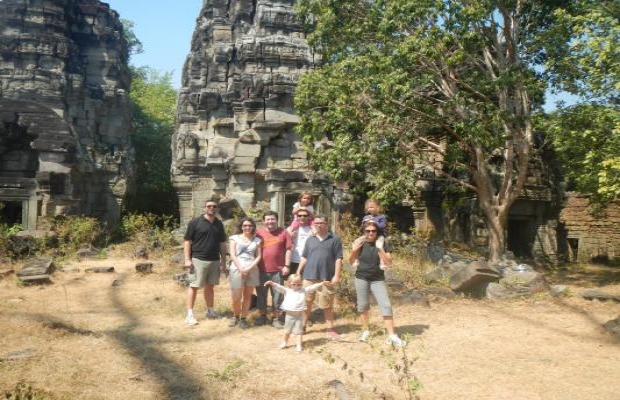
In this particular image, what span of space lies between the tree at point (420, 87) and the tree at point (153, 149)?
16718 millimetres

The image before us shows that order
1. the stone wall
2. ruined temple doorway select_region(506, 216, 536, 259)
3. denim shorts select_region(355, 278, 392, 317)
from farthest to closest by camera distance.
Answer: the stone wall → ruined temple doorway select_region(506, 216, 536, 259) → denim shorts select_region(355, 278, 392, 317)

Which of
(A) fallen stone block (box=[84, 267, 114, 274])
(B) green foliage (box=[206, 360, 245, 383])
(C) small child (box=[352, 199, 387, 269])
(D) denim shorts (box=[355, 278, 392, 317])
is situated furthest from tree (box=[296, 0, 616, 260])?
(B) green foliage (box=[206, 360, 245, 383])

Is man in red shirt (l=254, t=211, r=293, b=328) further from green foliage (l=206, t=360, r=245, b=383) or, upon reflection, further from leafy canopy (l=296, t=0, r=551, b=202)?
leafy canopy (l=296, t=0, r=551, b=202)

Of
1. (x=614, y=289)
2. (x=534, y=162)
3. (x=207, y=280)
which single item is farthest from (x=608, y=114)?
(x=207, y=280)

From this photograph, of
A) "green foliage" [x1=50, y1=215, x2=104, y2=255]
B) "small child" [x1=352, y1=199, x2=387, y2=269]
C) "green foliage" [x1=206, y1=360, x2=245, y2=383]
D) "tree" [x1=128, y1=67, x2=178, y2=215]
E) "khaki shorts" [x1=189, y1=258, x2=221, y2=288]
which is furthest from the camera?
"tree" [x1=128, y1=67, x2=178, y2=215]

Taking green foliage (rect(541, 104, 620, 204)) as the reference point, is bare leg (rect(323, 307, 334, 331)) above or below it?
below

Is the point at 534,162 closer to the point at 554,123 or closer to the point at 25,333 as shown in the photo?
the point at 554,123

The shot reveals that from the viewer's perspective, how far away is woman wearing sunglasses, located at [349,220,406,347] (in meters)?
5.79

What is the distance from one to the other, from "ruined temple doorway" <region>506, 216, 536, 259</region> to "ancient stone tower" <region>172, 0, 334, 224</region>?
621 centimetres

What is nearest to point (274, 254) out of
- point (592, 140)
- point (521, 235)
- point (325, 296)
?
point (325, 296)

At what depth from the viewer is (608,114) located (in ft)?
29.8

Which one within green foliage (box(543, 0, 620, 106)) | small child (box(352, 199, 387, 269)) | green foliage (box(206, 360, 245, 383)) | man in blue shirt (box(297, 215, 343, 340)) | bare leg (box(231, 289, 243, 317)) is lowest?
green foliage (box(206, 360, 245, 383))

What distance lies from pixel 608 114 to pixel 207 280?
314 inches

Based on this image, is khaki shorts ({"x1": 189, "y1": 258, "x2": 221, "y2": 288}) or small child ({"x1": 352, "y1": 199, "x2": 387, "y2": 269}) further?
khaki shorts ({"x1": 189, "y1": 258, "x2": 221, "y2": 288})
